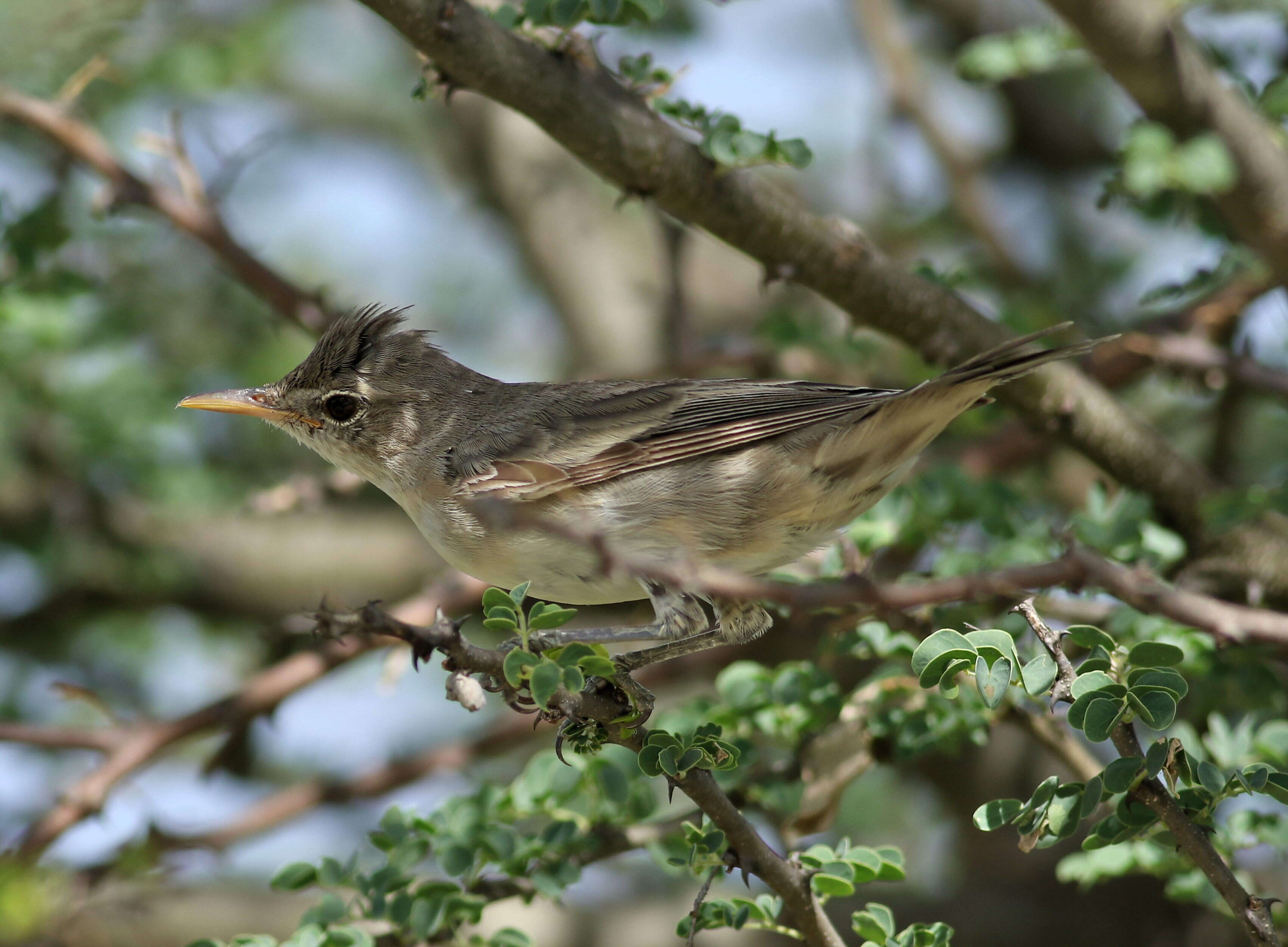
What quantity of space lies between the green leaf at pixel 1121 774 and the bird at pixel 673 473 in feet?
3.78

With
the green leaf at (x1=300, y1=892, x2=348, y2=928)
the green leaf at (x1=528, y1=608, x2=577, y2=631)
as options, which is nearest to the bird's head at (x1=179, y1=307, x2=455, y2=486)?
the green leaf at (x1=300, y1=892, x2=348, y2=928)

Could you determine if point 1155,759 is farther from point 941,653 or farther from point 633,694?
point 633,694

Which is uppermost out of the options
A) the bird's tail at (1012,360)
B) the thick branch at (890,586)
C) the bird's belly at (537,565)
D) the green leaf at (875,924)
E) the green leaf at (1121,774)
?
Result: the bird's tail at (1012,360)

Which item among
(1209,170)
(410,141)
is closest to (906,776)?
(1209,170)

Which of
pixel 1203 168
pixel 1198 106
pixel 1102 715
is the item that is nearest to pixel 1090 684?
pixel 1102 715

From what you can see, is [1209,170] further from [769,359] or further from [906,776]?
[906,776]

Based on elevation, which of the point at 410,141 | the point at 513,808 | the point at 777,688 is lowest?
the point at 513,808

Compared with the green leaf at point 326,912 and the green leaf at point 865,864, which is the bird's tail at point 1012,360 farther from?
the green leaf at point 326,912

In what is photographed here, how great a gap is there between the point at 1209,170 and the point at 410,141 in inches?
263

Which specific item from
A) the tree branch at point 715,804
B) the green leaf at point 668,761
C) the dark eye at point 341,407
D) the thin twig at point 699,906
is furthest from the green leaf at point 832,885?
the dark eye at point 341,407

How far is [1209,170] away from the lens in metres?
3.69

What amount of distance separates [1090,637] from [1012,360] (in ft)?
2.82

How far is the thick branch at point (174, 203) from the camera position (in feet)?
13.8

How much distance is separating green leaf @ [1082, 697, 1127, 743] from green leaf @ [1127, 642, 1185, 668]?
0.52 feet
